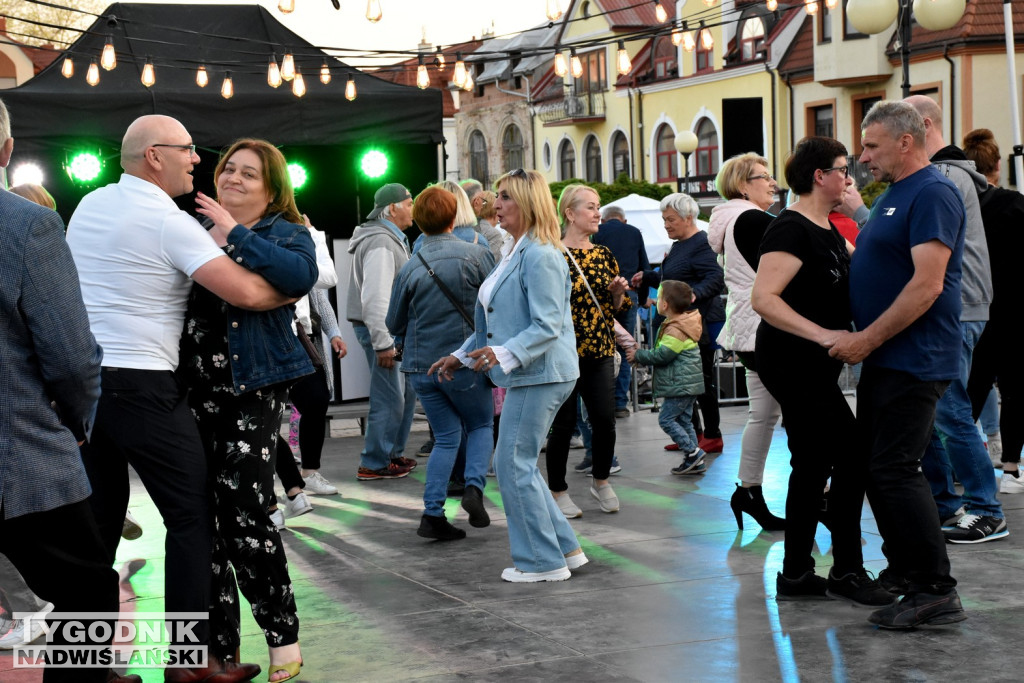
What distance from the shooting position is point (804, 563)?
532 cm

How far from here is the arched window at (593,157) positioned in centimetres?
5641

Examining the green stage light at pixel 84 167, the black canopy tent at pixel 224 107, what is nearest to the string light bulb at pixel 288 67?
the black canopy tent at pixel 224 107

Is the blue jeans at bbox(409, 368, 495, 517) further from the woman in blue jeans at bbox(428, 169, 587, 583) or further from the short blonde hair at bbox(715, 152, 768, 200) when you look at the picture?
the short blonde hair at bbox(715, 152, 768, 200)

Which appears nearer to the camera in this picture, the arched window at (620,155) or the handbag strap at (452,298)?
the handbag strap at (452,298)

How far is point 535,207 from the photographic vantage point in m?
5.90

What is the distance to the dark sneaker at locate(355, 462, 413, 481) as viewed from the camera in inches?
357

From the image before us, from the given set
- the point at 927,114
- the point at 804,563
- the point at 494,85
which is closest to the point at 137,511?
the point at 804,563

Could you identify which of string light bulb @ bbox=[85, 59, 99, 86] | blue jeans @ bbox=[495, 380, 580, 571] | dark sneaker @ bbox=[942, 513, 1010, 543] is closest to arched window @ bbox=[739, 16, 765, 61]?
string light bulb @ bbox=[85, 59, 99, 86]

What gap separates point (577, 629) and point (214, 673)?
1.42 m

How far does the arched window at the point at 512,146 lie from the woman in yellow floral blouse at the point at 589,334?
5743 centimetres

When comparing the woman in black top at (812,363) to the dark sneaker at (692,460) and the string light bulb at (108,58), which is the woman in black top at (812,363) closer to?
the dark sneaker at (692,460)

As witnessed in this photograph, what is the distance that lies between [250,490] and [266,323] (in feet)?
1.89

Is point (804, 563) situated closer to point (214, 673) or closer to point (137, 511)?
point (214, 673)

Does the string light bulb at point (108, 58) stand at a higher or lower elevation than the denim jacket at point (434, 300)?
higher
